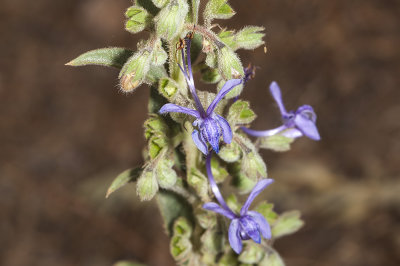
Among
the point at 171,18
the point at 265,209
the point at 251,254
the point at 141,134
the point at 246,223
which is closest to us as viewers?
the point at 171,18

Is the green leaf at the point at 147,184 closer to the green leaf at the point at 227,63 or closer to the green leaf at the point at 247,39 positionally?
the green leaf at the point at 227,63

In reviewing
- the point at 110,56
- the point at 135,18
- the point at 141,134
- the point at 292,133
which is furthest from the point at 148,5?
the point at 141,134

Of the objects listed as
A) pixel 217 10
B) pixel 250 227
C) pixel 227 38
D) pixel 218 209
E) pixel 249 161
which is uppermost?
pixel 217 10

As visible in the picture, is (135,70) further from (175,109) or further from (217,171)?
(217,171)

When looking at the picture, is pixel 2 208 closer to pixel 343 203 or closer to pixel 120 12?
pixel 120 12

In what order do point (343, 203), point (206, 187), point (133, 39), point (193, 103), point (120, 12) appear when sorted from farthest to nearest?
point (120, 12), point (133, 39), point (343, 203), point (206, 187), point (193, 103)

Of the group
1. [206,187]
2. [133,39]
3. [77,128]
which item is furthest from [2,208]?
[206,187]

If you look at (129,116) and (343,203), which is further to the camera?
(129,116)
